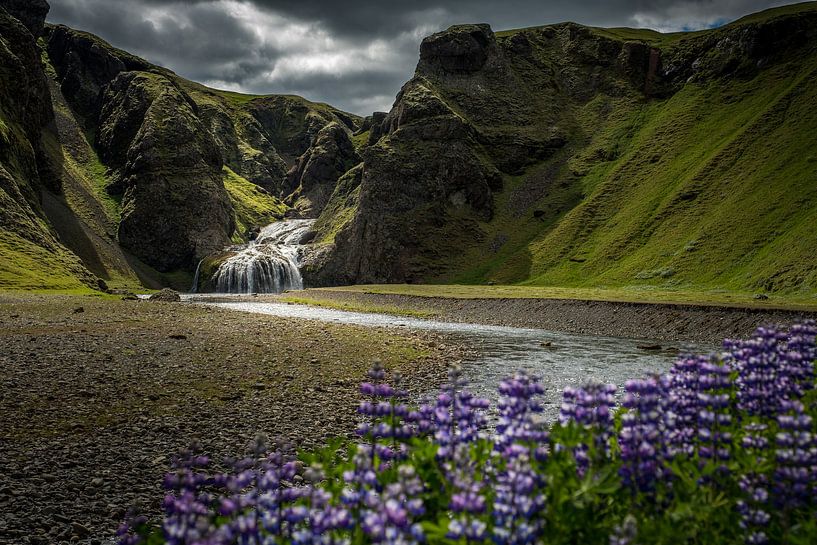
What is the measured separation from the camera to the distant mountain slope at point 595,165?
288ft

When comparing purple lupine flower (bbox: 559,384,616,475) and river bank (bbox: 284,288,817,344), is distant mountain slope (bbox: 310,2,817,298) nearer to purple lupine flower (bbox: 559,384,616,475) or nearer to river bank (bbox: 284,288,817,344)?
river bank (bbox: 284,288,817,344)

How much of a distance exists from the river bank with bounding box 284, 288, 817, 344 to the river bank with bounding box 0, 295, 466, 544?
73.6 feet

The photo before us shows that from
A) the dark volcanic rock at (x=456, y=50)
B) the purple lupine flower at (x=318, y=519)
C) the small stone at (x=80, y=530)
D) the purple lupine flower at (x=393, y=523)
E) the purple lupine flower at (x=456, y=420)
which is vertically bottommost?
the small stone at (x=80, y=530)

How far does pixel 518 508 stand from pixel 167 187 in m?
199

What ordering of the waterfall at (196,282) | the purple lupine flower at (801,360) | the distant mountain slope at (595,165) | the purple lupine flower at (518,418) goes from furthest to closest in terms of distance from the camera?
the waterfall at (196,282)
the distant mountain slope at (595,165)
the purple lupine flower at (801,360)
the purple lupine flower at (518,418)

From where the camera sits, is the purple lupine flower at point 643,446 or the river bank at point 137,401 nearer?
the purple lupine flower at point 643,446

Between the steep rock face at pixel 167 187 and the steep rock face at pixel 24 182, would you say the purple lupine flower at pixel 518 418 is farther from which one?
the steep rock face at pixel 167 187

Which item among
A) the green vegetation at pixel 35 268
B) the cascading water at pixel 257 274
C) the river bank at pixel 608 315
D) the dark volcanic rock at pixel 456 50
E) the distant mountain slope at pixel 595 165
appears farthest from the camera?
the dark volcanic rock at pixel 456 50

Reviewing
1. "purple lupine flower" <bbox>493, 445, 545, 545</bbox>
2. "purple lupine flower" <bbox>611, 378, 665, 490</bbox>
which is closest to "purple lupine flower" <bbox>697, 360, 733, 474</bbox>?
"purple lupine flower" <bbox>611, 378, 665, 490</bbox>

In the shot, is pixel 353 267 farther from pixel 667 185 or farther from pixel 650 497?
pixel 650 497

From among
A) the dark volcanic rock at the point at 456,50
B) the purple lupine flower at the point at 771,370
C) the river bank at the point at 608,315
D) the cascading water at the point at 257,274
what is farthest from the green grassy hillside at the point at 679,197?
the purple lupine flower at the point at 771,370

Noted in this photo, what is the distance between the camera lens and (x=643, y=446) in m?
5.38

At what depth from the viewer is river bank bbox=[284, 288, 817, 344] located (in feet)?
141

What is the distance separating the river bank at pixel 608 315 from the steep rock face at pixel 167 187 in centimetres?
11687
